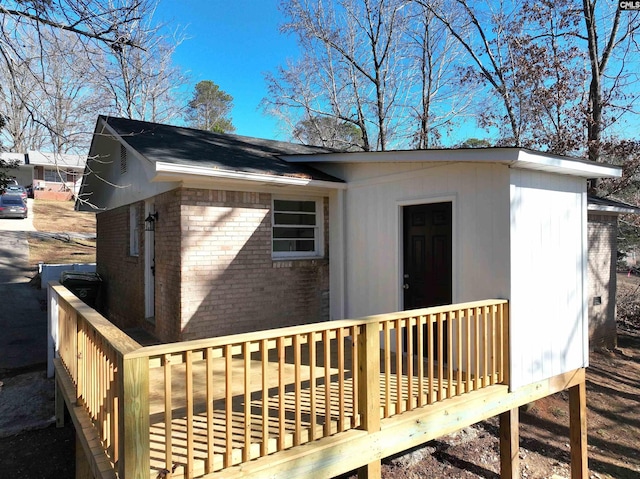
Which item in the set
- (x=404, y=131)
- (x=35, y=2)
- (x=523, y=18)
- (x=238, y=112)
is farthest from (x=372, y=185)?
(x=238, y=112)

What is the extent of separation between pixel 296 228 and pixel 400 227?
2.04 meters

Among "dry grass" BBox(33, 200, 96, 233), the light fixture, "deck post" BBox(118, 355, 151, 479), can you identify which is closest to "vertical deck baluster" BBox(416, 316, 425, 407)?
"deck post" BBox(118, 355, 151, 479)

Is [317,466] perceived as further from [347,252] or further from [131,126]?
[131,126]

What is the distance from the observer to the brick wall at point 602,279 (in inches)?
372

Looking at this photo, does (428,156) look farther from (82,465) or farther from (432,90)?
(432,90)

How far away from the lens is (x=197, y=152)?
6414mm

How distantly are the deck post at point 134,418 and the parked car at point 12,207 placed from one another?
29.0 metres

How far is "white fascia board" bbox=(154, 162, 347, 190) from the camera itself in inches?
204

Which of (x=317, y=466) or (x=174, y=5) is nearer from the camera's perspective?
(x=317, y=466)

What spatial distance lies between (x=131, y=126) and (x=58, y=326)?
13.4ft

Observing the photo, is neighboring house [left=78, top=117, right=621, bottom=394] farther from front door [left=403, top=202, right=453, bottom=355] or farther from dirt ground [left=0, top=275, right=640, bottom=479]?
dirt ground [left=0, top=275, right=640, bottom=479]

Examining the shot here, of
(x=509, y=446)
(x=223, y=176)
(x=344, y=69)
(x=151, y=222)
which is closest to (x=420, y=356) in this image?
(x=509, y=446)

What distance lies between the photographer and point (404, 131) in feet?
69.6

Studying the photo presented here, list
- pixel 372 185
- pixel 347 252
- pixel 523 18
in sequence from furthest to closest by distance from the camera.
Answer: pixel 523 18 → pixel 347 252 → pixel 372 185
